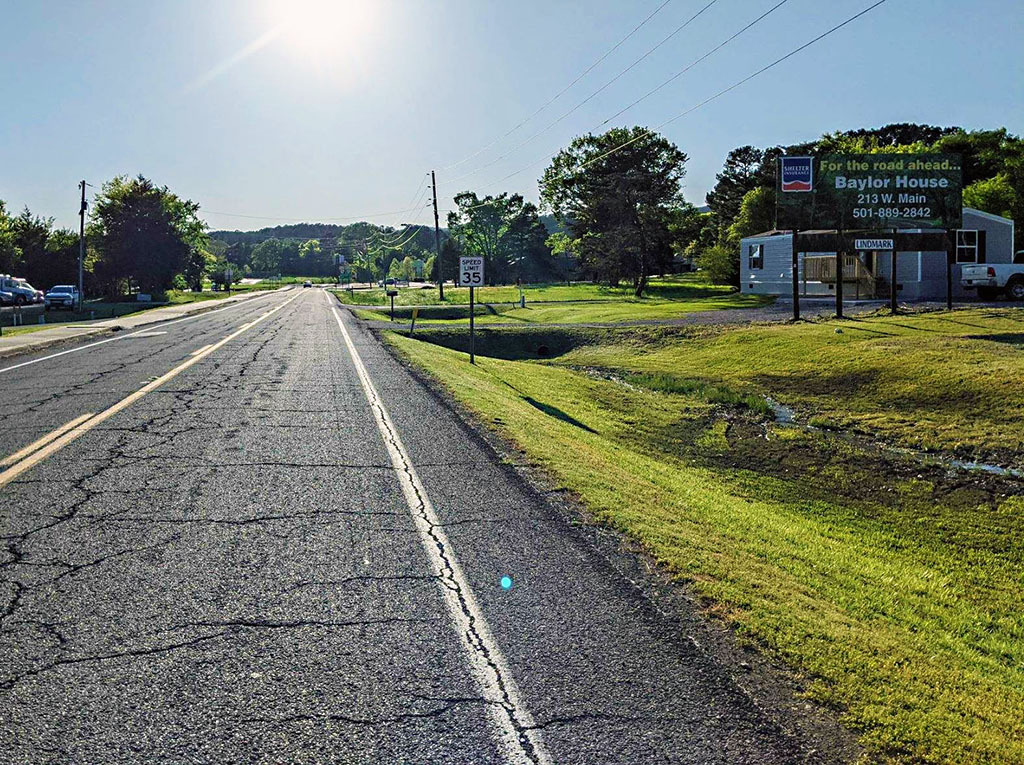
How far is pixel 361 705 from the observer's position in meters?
4.11

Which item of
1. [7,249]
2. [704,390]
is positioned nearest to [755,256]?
[704,390]

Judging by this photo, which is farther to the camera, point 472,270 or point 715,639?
point 472,270

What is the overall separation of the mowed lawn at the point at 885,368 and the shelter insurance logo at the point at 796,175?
5.18 m

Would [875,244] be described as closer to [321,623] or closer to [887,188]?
[887,188]

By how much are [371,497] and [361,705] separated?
158 inches

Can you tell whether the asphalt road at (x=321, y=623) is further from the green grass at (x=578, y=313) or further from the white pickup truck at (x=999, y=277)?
the white pickup truck at (x=999, y=277)

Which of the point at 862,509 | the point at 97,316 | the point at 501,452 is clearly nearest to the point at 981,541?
the point at 862,509

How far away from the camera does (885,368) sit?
21984 millimetres

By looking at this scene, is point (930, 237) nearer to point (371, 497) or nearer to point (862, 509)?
point (862, 509)

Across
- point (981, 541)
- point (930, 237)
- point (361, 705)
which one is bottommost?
point (981, 541)

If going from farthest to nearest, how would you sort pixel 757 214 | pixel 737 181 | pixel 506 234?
pixel 506 234, pixel 737 181, pixel 757 214

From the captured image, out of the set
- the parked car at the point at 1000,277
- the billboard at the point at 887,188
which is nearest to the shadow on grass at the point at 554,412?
the billboard at the point at 887,188

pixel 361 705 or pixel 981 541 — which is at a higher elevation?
pixel 361 705

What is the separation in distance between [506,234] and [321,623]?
142m
